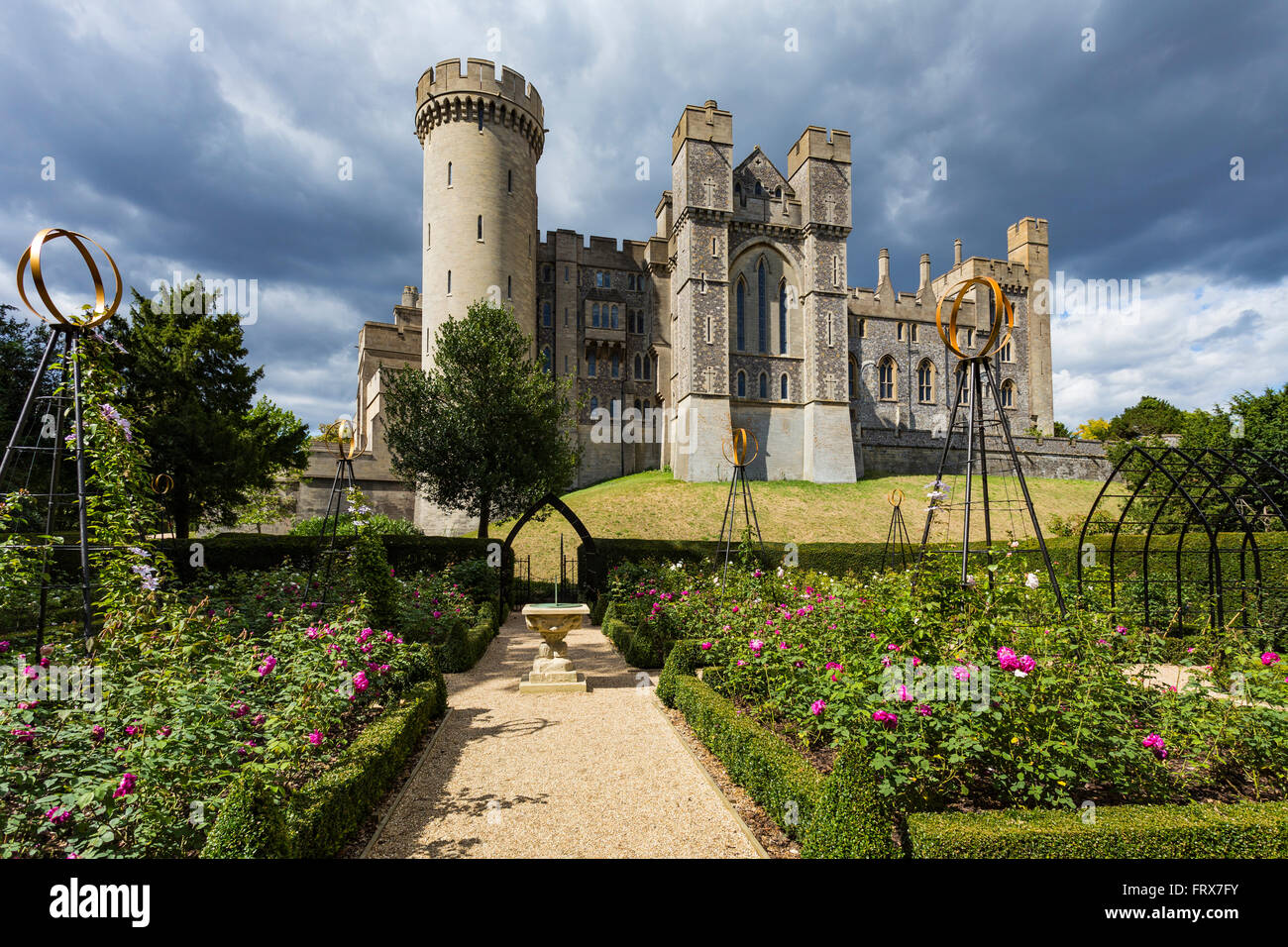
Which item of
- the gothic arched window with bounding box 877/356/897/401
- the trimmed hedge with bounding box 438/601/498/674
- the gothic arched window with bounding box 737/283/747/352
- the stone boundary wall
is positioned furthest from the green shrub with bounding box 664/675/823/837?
the gothic arched window with bounding box 877/356/897/401

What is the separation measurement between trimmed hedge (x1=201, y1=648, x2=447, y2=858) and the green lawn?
14311 mm

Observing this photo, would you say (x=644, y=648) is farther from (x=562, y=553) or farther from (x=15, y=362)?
(x=15, y=362)

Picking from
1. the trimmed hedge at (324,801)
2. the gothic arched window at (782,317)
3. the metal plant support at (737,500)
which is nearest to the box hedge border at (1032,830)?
the trimmed hedge at (324,801)

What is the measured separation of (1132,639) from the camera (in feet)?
16.8

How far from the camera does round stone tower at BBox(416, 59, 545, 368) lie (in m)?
27.4

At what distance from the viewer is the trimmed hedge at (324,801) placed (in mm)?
2943

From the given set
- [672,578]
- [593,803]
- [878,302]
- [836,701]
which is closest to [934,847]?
[836,701]

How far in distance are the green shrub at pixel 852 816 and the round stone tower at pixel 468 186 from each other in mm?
26575

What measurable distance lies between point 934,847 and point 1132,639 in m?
3.22

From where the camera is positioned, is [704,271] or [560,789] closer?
[560,789]

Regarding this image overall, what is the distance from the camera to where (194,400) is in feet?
53.5

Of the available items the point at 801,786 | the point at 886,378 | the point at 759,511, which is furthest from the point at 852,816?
the point at 886,378

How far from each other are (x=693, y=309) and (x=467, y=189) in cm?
1165
